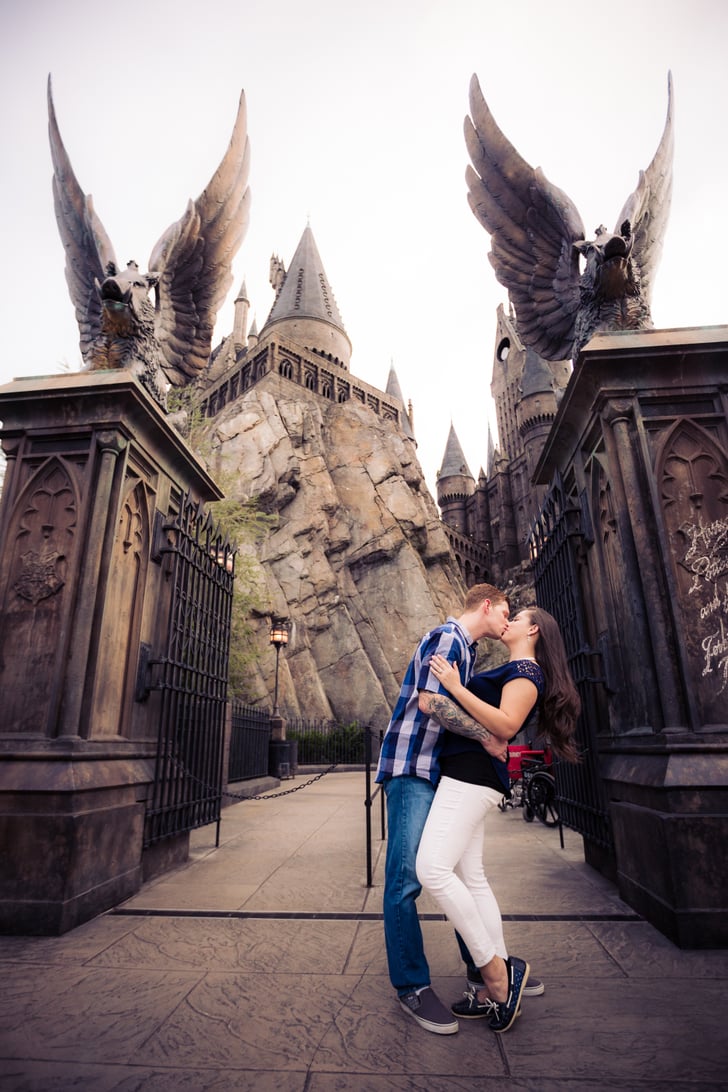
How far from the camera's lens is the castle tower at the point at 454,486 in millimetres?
70625

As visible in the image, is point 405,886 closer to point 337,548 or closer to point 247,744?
point 247,744

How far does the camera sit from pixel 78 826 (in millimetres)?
3934

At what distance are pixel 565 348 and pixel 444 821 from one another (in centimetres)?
567

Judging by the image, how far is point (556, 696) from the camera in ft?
9.21

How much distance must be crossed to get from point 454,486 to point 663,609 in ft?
226

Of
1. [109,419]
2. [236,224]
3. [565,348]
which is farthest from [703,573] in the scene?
[236,224]

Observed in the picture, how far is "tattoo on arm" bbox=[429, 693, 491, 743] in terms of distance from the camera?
256cm

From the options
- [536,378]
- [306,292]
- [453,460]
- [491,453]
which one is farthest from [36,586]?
[491,453]

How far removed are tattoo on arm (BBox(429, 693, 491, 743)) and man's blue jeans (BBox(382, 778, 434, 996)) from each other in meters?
0.37

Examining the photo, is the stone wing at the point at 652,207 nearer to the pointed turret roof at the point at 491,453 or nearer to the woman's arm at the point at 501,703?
the woman's arm at the point at 501,703

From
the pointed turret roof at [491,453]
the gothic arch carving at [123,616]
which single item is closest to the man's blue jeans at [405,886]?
the gothic arch carving at [123,616]

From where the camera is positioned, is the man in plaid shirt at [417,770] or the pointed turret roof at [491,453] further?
the pointed turret roof at [491,453]

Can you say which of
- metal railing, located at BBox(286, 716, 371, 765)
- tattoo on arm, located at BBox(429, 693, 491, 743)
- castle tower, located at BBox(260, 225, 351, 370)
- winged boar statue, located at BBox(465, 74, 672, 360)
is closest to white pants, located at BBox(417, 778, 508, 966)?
tattoo on arm, located at BBox(429, 693, 491, 743)

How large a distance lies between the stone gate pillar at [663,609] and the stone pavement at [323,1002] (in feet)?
1.45
